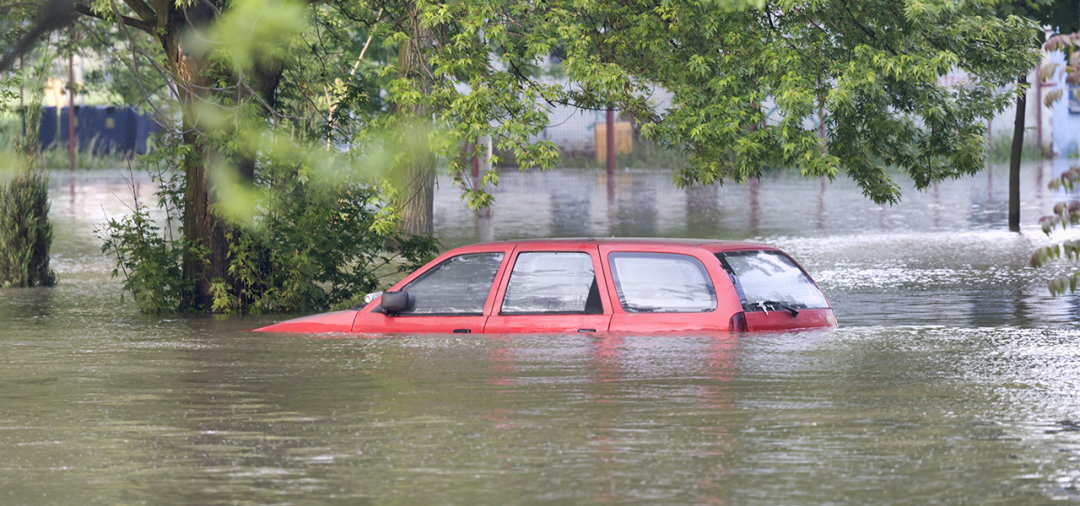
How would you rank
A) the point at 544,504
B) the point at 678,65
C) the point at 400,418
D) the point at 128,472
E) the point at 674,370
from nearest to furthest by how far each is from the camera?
1. the point at 544,504
2. the point at 128,472
3. the point at 400,418
4. the point at 674,370
5. the point at 678,65

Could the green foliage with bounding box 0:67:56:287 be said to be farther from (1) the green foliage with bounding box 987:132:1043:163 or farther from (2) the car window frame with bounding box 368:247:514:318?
(1) the green foliage with bounding box 987:132:1043:163

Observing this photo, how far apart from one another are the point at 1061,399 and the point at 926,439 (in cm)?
157

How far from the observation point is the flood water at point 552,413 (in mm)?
6488

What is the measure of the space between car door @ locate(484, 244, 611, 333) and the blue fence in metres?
44.6

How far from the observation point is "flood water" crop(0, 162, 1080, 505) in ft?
21.3

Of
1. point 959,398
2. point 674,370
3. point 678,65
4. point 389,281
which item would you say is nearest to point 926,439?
point 959,398

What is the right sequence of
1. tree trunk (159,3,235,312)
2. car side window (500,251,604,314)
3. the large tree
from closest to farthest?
car side window (500,251,604,314)
the large tree
tree trunk (159,3,235,312)

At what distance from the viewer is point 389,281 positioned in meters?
17.8

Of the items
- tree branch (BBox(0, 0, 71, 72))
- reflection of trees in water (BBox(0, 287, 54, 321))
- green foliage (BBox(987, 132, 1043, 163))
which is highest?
tree branch (BBox(0, 0, 71, 72))

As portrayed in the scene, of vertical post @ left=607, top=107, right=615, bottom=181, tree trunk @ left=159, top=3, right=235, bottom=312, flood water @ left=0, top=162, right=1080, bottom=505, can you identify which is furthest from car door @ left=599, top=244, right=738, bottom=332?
vertical post @ left=607, top=107, right=615, bottom=181

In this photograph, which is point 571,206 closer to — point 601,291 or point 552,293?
point 552,293

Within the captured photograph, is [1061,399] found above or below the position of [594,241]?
below

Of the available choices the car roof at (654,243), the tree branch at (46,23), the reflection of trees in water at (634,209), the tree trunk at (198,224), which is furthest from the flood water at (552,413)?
the reflection of trees in water at (634,209)

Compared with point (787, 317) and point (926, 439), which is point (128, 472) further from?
point (787, 317)
